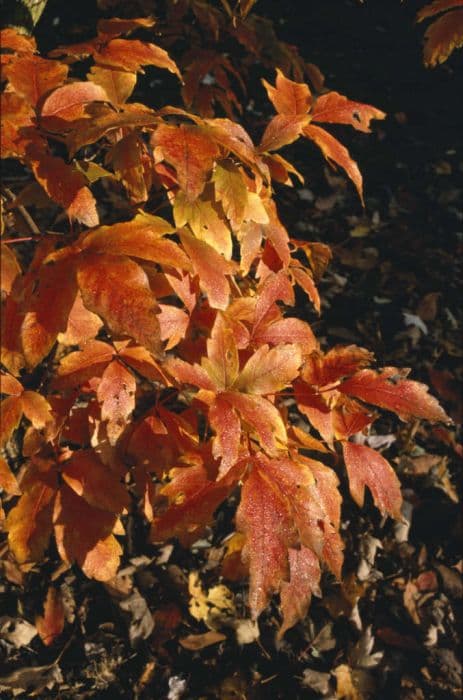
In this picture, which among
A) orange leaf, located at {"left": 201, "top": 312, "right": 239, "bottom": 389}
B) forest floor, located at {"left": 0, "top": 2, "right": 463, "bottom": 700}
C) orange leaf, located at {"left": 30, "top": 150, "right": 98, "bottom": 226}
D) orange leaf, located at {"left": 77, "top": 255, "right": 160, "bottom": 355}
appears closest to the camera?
orange leaf, located at {"left": 77, "top": 255, "right": 160, "bottom": 355}

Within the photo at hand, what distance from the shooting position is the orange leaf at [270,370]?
3.11 ft

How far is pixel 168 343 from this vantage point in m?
1.05

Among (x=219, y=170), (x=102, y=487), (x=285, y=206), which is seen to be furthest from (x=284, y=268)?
(x=285, y=206)

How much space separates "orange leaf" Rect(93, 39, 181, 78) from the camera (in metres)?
0.98

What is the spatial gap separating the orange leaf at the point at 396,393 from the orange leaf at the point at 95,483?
499 mm

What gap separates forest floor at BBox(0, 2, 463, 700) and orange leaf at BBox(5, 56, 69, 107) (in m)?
1.35

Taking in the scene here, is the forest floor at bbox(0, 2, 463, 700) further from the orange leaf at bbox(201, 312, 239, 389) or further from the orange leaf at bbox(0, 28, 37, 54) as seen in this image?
the orange leaf at bbox(0, 28, 37, 54)

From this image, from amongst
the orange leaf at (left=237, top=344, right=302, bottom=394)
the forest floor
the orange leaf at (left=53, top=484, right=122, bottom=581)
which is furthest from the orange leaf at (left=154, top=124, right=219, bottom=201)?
the forest floor

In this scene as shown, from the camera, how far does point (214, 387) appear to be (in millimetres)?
941

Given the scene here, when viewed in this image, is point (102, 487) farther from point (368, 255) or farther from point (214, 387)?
point (368, 255)

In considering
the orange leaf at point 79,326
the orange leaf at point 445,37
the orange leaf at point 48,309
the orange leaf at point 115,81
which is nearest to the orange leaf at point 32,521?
the orange leaf at point 79,326

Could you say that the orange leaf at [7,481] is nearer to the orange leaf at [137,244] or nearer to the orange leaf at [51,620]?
the orange leaf at [137,244]

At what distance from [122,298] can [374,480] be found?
0.65 m

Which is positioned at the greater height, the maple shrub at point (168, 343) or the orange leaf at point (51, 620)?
the maple shrub at point (168, 343)
